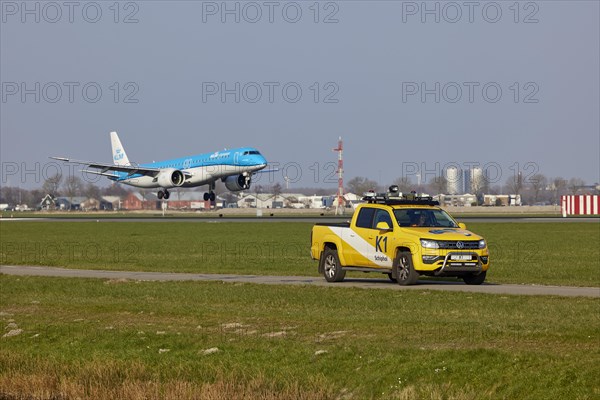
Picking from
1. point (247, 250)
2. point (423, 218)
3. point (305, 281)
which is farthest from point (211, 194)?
point (423, 218)

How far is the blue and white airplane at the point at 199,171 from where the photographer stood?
85.8 m

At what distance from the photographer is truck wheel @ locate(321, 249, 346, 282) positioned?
98.0 ft

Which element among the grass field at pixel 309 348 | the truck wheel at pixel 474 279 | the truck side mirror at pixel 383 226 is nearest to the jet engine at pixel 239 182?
Answer: the truck wheel at pixel 474 279

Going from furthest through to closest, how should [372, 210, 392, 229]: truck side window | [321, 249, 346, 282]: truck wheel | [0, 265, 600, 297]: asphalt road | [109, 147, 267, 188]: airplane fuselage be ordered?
[109, 147, 267, 188]: airplane fuselage < [321, 249, 346, 282]: truck wheel < [372, 210, 392, 229]: truck side window < [0, 265, 600, 297]: asphalt road

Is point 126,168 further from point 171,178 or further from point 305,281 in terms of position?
point 305,281

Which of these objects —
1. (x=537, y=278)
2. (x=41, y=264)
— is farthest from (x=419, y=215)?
(x=41, y=264)

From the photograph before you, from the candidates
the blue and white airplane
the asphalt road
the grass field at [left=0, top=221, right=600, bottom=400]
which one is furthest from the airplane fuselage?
the grass field at [left=0, top=221, right=600, bottom=400]

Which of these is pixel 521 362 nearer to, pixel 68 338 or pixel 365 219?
pixel 68 338

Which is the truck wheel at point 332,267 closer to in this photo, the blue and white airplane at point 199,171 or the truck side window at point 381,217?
the truck side window at point 381,217

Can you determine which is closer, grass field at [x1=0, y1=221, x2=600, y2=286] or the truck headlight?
the truck headlight

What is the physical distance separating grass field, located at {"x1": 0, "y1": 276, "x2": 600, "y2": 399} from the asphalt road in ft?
5.31

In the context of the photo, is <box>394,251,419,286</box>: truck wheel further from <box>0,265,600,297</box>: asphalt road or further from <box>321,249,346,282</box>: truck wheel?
<box>321,249,346,282</box>: truck wheel

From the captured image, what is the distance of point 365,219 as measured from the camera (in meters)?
29.4

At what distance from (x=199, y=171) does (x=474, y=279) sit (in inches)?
2426
